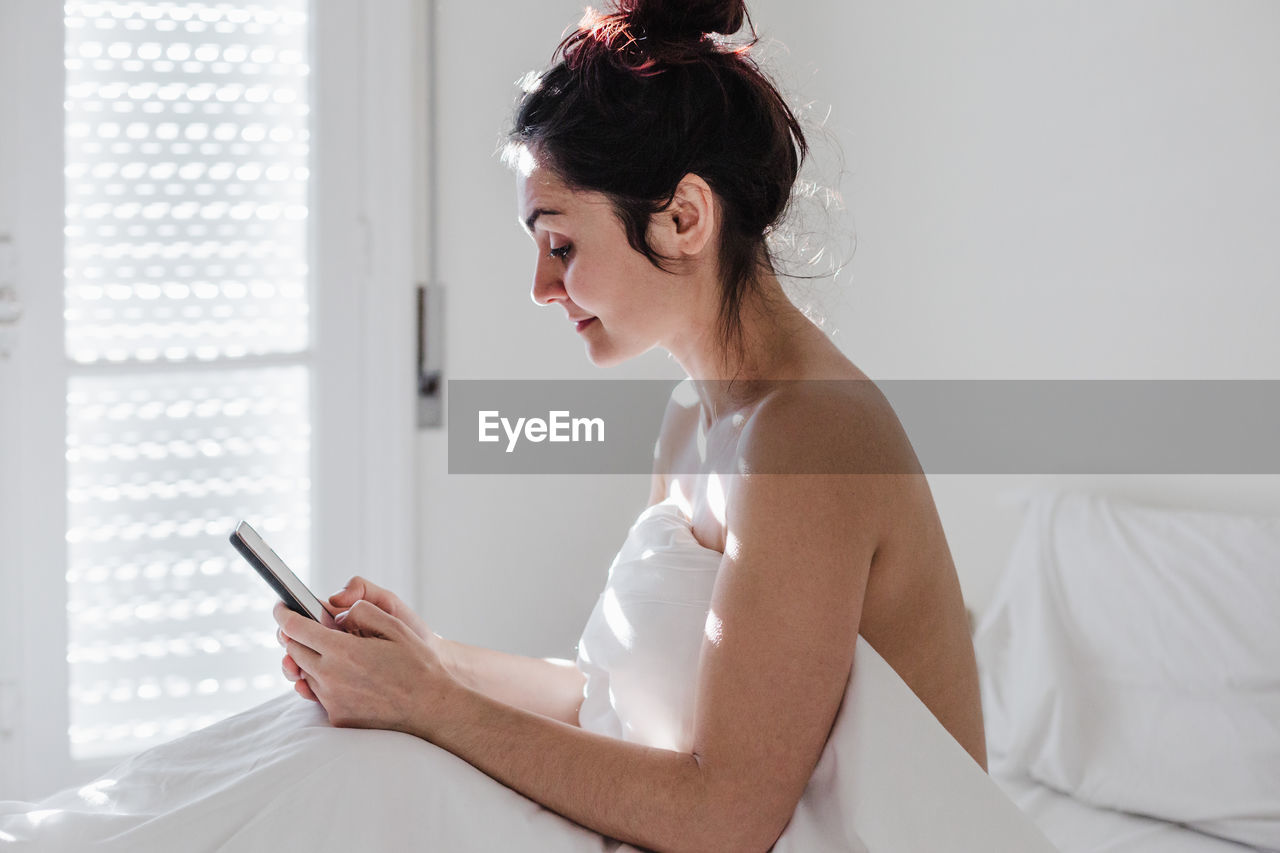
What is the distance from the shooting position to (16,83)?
1.84 meters

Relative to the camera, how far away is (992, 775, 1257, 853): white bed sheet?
51.8 inches

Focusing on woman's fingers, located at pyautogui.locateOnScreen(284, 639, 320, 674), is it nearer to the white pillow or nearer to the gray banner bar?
the gray banner bar

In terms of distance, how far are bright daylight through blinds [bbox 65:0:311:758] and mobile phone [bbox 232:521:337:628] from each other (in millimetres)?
1112

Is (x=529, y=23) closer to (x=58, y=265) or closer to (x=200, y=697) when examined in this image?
(x=58, y=265)

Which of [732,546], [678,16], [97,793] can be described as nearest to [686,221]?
[678,16]

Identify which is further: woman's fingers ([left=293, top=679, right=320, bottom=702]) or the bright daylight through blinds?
the bright daylight through blinds

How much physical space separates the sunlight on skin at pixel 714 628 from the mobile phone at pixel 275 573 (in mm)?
355

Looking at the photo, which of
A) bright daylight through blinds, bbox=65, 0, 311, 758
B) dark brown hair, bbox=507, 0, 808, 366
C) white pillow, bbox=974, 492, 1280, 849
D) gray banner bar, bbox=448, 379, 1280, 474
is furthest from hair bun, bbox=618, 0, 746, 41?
bright daylight through blinds, bbox=65, 0, 311, 758

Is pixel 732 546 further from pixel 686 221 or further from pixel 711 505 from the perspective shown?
pixel 686 221

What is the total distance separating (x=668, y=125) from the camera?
41.6 inches

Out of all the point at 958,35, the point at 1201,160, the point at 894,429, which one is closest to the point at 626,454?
→ the point at 958,35

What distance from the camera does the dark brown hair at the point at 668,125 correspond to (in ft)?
3.47

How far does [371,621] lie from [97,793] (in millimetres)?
262

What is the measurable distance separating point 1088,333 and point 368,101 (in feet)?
4.39
